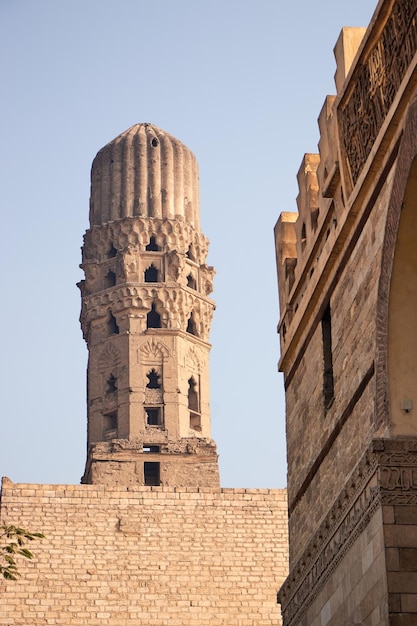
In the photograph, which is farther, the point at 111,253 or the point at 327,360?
the point at 111,253

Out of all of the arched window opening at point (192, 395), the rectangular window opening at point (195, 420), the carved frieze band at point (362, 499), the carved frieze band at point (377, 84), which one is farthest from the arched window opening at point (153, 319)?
the carved frieze band at point (377, 84)

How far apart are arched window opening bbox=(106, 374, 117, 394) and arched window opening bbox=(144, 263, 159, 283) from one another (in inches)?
119

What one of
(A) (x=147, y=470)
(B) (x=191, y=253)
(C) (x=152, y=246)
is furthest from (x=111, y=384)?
(B) (x=191, y=253)

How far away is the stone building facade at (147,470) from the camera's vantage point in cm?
3012

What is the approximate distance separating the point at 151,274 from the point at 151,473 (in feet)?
18.5

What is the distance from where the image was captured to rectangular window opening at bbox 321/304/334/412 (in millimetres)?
11203

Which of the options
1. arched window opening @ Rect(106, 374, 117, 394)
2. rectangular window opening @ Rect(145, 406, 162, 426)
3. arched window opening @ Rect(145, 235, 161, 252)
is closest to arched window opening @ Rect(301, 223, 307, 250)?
rectangular window opening @ Rect(145, 406, 162, 426)

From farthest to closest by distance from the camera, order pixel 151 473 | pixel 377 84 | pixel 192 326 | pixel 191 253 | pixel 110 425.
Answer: pixel 191 253 → pixel 192 326 → pixel 110 425 → pixel 151 473 → pixel 377 84

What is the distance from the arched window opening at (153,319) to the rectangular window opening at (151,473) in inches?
152

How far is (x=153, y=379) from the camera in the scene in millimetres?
36312

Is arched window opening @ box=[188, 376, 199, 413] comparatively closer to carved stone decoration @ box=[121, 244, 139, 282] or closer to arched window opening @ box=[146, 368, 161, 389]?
arched window opening @ box=[146, 368, 161, 389]

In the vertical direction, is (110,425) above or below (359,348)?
above

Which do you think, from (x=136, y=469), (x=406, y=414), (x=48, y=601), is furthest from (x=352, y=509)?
(x=136, y=469)

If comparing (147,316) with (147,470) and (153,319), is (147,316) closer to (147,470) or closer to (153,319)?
(153,319)
